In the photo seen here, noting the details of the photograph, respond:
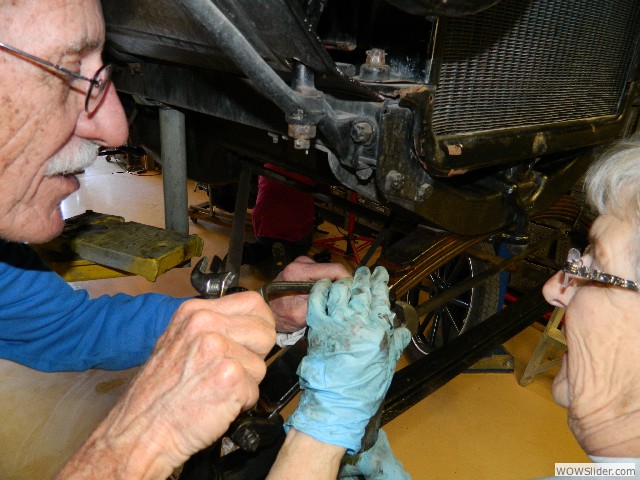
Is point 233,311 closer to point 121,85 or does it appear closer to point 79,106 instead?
point 79,106

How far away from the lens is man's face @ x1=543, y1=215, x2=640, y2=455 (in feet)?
3.07

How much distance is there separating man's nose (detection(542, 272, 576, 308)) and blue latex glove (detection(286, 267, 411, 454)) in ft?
1.41

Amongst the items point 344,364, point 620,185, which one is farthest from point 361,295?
point 620,185

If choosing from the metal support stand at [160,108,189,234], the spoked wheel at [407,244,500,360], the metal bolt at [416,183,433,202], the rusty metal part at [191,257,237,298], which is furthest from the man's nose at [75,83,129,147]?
the spoked wheel at [407,244,500,360]

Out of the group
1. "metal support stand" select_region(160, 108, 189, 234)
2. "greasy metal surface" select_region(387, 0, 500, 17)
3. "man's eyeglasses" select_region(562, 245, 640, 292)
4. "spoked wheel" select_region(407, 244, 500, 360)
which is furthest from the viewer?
"spoked wheel" select_region(407, 244, 500, 360)

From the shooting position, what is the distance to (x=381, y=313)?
3.48ft

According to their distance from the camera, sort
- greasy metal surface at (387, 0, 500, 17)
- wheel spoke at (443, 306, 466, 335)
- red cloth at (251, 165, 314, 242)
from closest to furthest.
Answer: greasy metal surface at (387, 0, 500, 17) → wheel spoke at (443, 306, 466, 335) → red cloth at (251, 165, 314, 242)

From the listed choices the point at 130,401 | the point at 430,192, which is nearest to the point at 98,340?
the point at 130,401

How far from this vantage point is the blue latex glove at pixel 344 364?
100cm

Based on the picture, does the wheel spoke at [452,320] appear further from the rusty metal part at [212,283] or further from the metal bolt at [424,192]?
the rusty metal part at [212,283]

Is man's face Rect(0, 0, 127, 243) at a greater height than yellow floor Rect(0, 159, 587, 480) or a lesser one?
greater

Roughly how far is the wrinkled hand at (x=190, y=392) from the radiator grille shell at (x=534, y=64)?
704 millimetres

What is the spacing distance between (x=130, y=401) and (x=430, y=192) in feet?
2.88

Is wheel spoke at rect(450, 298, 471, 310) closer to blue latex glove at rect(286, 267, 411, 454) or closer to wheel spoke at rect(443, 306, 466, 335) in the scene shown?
wheel spoke at rect(443, 306, 466, 335)
